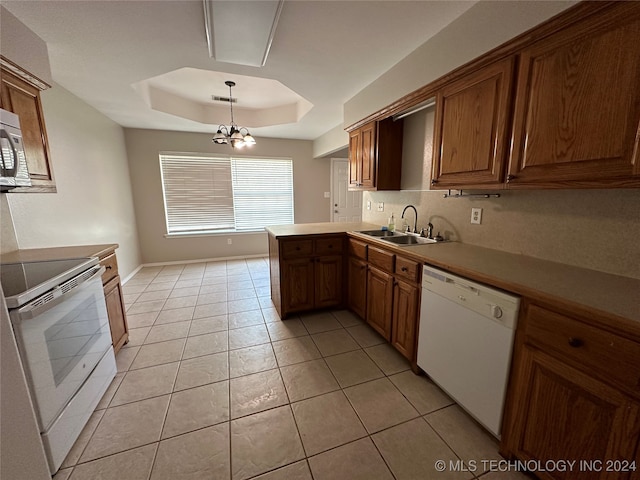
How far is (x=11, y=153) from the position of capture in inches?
62.2

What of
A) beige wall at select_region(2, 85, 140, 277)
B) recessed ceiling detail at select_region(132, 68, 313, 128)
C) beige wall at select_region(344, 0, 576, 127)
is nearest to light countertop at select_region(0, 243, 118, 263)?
beige wall at select_region(2, 85, 140, 277)

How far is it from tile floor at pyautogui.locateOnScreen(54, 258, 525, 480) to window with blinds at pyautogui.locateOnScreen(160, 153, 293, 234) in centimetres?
277

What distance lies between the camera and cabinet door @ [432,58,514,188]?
152 cm

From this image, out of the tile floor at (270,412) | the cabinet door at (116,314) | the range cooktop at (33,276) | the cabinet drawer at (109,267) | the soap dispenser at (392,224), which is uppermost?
the soap dispenser at (392,224)

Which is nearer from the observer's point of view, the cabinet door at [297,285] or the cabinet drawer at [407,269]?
the cabinet drawer at [407,269]

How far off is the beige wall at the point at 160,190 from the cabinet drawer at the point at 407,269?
3925 millimetres

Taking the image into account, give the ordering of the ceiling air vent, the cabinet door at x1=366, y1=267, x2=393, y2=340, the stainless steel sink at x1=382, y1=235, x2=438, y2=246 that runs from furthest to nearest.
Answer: the ceiling air vent < the stainless steel sink at x1=382, y1=235, x2=438, y2=246 < the cabinet door at x1=366, y1=267, x2=393, y2=340

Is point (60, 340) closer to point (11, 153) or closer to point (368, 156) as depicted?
point (11, 153)

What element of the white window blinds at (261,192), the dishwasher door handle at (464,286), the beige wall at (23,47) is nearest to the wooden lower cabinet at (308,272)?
the dishwasher door handle at (464,286)

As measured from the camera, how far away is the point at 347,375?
1977 mm

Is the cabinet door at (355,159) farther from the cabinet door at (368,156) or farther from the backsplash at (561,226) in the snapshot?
the backsplash at (561,226)

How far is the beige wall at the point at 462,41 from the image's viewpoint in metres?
1.40

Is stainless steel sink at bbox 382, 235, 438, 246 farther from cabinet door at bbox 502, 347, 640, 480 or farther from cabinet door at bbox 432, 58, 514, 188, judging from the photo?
cabinet door at bbox 502, 347, 640, 480

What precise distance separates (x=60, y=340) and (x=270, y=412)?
125cm
